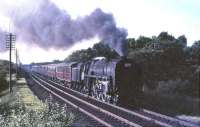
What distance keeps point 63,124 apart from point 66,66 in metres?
30.6

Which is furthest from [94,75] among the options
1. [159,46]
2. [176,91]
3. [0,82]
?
[0,82]

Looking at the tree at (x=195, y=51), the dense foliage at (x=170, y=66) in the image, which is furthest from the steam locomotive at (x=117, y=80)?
the tree at (x=195, y=51)

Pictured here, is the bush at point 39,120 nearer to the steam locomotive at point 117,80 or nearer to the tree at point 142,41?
the steam locomotive at point 117,80

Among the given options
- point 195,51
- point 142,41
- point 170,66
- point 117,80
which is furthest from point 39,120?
point 142,41

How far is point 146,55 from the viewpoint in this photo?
37844 mm

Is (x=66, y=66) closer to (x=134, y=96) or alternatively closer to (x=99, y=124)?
(x=134, y=96)

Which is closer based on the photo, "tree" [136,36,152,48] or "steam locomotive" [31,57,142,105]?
"steam locomotive" [31,57,142,105]

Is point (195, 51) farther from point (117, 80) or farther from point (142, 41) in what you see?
point (117, 80)

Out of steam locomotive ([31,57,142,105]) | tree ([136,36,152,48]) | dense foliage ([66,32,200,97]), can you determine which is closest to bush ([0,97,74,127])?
steam locomotive ([31,57,142,105])

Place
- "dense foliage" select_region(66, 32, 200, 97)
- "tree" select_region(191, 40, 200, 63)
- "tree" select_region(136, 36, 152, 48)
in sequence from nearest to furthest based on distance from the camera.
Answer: "dense foliage" select_region(66, 32, 200, 97) → "tree" select_region(191, 40, 200, 63) → "tree" select_region(136, 36, 152, 48)

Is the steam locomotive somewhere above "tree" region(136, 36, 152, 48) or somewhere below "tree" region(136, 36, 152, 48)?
below

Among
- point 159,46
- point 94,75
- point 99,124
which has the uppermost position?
point 159,46

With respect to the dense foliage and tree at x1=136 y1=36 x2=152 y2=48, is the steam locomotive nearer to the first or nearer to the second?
the dense foliage

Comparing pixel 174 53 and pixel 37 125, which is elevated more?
pixel 174 53
